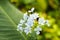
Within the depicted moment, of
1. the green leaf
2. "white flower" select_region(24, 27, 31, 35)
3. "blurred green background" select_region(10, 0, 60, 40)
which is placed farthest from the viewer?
"blurred green background" select_region(10, 0, 60, 40)

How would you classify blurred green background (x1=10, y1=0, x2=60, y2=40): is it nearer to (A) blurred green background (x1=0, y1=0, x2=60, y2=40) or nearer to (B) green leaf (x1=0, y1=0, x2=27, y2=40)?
(A) blurred green background (x1=0, y1=0, x2=60, y2=40)

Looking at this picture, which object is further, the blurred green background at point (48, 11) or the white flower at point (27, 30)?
the blurred green background at point (48, 11)

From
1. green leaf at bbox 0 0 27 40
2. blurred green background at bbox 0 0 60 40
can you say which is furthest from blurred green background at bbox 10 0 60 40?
green leaf at bbox 0 0 27 40

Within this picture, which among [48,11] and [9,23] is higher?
[48,11]

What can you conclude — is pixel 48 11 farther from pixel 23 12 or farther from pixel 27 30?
pixel 27 30

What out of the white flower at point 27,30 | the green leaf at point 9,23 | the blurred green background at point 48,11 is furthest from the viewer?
the blurred green background at point 48,11

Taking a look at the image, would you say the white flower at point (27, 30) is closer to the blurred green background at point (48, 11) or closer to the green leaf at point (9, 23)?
the green leaf at point (9, 23)

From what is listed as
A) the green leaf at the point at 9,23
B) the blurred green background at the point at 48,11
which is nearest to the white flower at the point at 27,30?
the green leaf at the point at 9,23

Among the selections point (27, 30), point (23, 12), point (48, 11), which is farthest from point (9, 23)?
point (48, 11)
